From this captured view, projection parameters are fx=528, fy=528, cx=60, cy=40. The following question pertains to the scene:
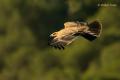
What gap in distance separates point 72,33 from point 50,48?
659 centimetres

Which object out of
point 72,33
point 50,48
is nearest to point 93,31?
point 72,33

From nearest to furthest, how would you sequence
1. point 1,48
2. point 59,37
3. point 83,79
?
point 59,37, point 83,79, point 1,48

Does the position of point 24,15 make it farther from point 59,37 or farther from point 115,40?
point 59,37

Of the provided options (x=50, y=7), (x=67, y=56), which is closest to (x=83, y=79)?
(x=67, y=56)

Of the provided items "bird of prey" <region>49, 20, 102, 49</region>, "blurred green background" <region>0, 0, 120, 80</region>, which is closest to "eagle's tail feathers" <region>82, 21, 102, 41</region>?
"bird of prey" <region>49, 20, 102, 49</region>

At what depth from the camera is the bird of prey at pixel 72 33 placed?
193cm

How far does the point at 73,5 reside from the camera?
8.03 m

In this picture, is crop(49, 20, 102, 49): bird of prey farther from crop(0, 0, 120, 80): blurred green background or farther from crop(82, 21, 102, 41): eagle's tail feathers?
crop(0, 0, 120, 80): blurred green background

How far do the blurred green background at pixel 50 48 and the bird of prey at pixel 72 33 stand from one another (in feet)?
16.2

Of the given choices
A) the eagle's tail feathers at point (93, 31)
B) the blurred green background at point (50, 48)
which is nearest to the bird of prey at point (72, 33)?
the eagle's tail feathers at point (93, 31)

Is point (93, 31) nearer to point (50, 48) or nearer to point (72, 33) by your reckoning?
point (72, 33)

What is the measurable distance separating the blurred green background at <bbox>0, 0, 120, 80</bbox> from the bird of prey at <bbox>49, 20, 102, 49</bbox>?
493 cm

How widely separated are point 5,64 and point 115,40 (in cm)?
210

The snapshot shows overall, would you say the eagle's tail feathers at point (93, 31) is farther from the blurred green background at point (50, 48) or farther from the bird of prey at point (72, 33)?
the blurred green background at point (50, 48)
